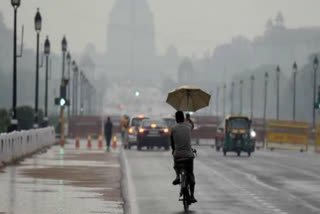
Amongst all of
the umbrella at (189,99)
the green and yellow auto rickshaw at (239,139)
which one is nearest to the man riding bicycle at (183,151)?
the umbrella at (189,99)

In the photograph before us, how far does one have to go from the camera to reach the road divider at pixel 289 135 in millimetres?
75688

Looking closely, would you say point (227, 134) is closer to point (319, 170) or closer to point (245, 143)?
point (245, 143)

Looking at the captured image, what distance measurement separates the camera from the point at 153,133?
222ft

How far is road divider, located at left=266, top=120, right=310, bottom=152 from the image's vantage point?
75688 millimetres

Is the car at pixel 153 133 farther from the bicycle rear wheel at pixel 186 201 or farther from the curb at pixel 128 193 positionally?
the bicycle rear wheel at pixel 186 201

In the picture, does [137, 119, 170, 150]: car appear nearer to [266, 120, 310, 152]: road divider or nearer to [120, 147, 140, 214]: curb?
[266, 120, 310, 152]: road divider

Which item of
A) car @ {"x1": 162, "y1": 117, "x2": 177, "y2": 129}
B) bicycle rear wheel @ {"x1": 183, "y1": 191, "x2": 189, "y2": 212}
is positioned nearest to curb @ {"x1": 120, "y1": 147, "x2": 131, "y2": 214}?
bicycle rear wheel @ {"x1": 183, "y1": 191, "x2": 189, "y2": 212}

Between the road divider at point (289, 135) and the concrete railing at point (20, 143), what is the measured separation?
17210 mm

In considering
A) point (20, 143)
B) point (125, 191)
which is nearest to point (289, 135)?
point (20, 143)

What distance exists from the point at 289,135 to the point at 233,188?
4412 centimetres

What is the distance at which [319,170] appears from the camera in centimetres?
4475

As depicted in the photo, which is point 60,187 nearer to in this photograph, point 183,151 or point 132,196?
point 132,196

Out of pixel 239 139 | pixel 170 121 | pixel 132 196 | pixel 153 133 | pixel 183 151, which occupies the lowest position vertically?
pixel 132 196

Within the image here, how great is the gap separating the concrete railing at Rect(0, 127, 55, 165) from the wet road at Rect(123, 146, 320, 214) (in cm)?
409
